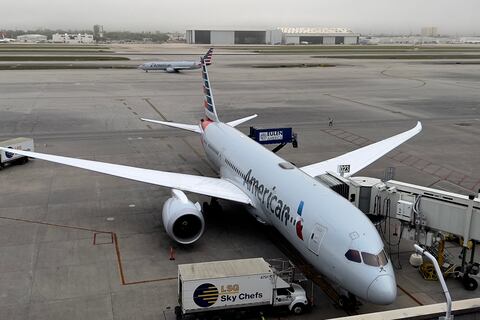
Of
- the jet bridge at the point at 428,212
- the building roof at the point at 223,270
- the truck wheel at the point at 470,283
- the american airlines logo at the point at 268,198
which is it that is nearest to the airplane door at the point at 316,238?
the building roof at the point at 223,270

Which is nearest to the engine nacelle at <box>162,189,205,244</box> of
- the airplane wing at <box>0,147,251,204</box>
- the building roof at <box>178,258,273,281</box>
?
the airplane wing at <box>0,147,251,204</box>

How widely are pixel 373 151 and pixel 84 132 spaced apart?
28.7m

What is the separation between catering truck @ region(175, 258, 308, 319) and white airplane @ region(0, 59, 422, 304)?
1621 mm

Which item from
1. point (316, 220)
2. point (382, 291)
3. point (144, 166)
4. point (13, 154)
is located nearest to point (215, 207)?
point (316, 220)

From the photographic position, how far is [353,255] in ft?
50.7

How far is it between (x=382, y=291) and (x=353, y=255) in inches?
55.0

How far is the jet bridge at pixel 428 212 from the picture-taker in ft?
59.8

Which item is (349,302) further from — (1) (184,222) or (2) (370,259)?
(1) (184,222)

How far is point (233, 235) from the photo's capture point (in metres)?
23.3

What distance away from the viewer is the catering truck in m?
15.8

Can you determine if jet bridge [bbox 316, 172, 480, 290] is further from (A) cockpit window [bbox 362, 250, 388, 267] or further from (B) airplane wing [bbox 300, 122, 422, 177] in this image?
(B) airplane wing [bbox 300, 122, 422, 177]

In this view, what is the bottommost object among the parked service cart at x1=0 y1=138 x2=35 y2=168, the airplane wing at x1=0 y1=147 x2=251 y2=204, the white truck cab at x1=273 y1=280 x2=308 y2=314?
the white truck cab at x1=273 y1=280 x2=308 y2=314

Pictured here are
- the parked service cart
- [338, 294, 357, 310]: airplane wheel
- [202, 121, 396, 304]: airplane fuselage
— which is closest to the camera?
[202, 121, 396, 304]: airplane fuselage

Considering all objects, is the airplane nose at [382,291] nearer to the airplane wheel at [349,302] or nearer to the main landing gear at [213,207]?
the airplane wheel at [349,302]
